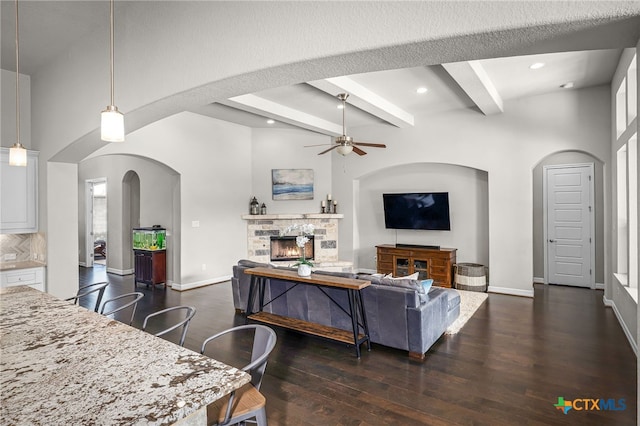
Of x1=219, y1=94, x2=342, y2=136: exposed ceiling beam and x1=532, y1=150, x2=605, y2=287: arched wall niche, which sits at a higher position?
x1=219, y1=94, x2=342, y2=136: exposed ceiling beam

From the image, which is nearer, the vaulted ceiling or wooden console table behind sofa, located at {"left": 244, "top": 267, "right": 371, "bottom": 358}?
the vaulted ceiling

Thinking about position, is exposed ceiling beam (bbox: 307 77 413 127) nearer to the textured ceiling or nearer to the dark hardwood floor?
the textured ceiling

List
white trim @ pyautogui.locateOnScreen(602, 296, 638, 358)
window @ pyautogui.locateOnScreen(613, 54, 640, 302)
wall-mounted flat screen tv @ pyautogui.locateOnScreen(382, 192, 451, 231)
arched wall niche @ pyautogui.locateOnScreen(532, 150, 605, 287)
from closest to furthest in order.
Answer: white trim @ pyautogui.locateOnScreen(602, 296, 638, 358)
window @ pyautogui.locateOnScreen(613, 54, 640, 302)
arched wall niche @ pyautogui.locateOnScreen(532, 150, 605, 287)
wall-mounted flat screen tv @ pyautogui.locateOnScreen(382, 192, 451, 231)

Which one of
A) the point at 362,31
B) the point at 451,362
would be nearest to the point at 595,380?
the point at 451,362

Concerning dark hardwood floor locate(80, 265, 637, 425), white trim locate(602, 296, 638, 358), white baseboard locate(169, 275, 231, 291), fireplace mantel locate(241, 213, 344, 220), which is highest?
fireplace mantel locate(241, 213, 344, 220)

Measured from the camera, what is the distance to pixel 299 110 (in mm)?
6480

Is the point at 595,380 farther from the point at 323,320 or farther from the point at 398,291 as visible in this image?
the point at 323,320

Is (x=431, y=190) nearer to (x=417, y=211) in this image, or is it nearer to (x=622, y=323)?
(x=417, y=211)

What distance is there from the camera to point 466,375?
314 cm

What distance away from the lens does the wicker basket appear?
6254 mm

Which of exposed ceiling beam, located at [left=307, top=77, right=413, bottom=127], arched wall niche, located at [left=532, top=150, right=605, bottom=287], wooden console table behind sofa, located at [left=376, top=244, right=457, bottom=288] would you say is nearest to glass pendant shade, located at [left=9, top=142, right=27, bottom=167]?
exposed ceiling beam, located at [left=307, top=77, right=413, bottom=127]

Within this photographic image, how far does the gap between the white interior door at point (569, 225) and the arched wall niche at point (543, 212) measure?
8 centimetres

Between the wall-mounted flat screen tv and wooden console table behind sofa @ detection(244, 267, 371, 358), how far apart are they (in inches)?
150

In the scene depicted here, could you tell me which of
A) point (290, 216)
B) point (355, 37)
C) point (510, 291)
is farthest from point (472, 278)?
point (355, 37)
